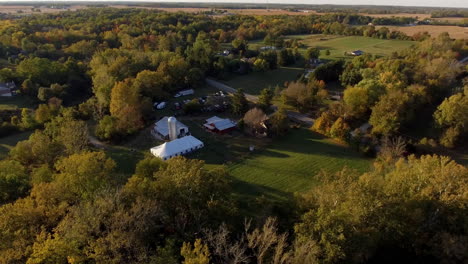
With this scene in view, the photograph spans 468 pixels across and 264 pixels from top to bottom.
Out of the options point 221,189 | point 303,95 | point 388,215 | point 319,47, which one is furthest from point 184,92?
point 319,47

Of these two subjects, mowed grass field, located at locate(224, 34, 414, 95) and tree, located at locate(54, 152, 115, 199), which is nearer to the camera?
tree, located at locate(54, 152, 115, 199)

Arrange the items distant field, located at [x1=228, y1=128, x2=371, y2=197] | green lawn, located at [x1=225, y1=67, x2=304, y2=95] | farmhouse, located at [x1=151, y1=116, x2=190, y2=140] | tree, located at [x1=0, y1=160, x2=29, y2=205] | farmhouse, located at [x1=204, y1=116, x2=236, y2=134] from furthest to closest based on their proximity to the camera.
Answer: green lawn, located at [x1=225, y1=67, x2=304, y2=95] < farmhouse, located at [x1=204, y1=116, x2=236, y2=134] < farmhouse, located at [x1=151, y1=116, x2=190, y2=140] < distant field, located at [x1=228, y1=128, x2=371, y2=197] < tree, located at [x1=0, y1=160, x2=29, y2=205]

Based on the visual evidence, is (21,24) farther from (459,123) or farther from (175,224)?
(459,123)

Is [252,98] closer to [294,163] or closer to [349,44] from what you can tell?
[294,163]

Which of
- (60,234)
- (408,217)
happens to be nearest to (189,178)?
(60,234)

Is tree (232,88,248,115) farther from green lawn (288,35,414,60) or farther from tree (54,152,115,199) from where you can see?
green lawn (288,35,414,60)

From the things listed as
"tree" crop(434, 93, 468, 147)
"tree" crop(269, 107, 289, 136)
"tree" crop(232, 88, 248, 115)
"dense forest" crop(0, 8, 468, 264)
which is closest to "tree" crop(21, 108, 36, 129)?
"dense forest" crop(0, 8, 468, 264)
